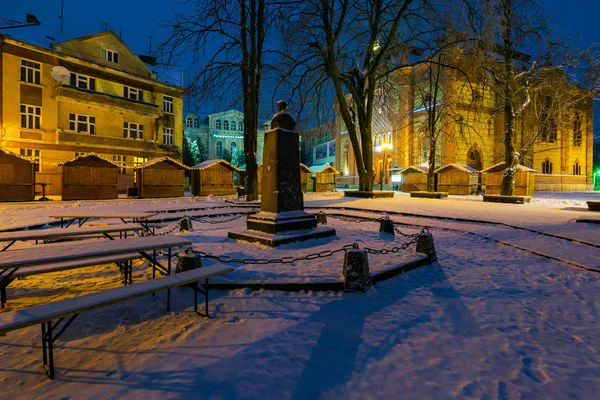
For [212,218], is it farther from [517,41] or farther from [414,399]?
[517,41]

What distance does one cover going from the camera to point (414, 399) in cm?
233

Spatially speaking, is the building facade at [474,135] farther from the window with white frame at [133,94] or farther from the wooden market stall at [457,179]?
the window with white frame at [133,94]

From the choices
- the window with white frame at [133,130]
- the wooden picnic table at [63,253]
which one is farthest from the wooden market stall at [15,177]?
the wooden picnic table at [63,253]

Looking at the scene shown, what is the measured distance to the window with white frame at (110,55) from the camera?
27.2m

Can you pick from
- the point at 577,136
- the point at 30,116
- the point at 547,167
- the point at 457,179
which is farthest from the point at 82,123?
the point at 577,136

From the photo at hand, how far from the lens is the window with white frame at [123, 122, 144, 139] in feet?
93.1

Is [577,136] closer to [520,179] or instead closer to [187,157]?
[520,179]

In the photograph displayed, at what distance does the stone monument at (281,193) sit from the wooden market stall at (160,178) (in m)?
18.0

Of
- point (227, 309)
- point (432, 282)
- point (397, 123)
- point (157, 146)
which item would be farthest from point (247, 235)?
point (397, 123)

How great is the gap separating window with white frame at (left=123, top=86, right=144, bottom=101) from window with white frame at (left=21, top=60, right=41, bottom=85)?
6.22 m

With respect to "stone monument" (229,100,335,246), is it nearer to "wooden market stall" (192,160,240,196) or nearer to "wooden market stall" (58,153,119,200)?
"wooden market stall" (58,153,119,200)

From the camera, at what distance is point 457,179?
29.9 m

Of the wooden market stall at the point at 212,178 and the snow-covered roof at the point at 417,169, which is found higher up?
the snow-covered roof at the point at 417,169

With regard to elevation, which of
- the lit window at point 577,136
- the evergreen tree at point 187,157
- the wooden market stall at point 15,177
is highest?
the lit window at point 577,136
